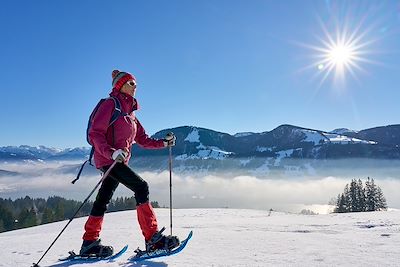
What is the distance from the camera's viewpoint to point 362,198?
189 ft


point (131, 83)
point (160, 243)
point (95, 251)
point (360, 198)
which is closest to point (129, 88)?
point (131, 83)

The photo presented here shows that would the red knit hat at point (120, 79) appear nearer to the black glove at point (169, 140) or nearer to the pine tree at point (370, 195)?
the black glove at point (169, 140)

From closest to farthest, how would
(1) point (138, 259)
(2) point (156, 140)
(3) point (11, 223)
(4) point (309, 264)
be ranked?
1. (4) point (309, 264)
2. (1) point (138, 259)
3. (2) point (156, 140)
4. (3) point (11, 223)

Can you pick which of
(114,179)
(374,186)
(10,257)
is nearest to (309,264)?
(114,179)

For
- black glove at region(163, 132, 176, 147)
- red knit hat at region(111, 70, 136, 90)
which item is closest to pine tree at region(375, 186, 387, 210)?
black glove at region(163, 132, 176, 147)

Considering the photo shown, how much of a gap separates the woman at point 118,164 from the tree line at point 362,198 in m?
58.2

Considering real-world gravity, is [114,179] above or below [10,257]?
above

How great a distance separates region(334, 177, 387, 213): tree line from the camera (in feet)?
187

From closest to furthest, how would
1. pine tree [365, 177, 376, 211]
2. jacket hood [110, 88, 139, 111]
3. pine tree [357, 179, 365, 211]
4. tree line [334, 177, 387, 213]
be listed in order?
jacket hood [110, 88, 139, 111] < pine tree [365, 177, 376, 211] < tree line [334, 177, 387, 213] < pine tree [357, 179, 365, 211]

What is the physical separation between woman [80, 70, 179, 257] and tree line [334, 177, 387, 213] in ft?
191

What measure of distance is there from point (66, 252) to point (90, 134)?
1960 mm

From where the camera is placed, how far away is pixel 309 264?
4254mm

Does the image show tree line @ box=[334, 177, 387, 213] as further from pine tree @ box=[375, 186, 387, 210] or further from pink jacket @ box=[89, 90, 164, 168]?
pink jacket @ box=[89, 90, 164, 168]

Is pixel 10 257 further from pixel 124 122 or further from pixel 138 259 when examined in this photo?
pixel 124 122
